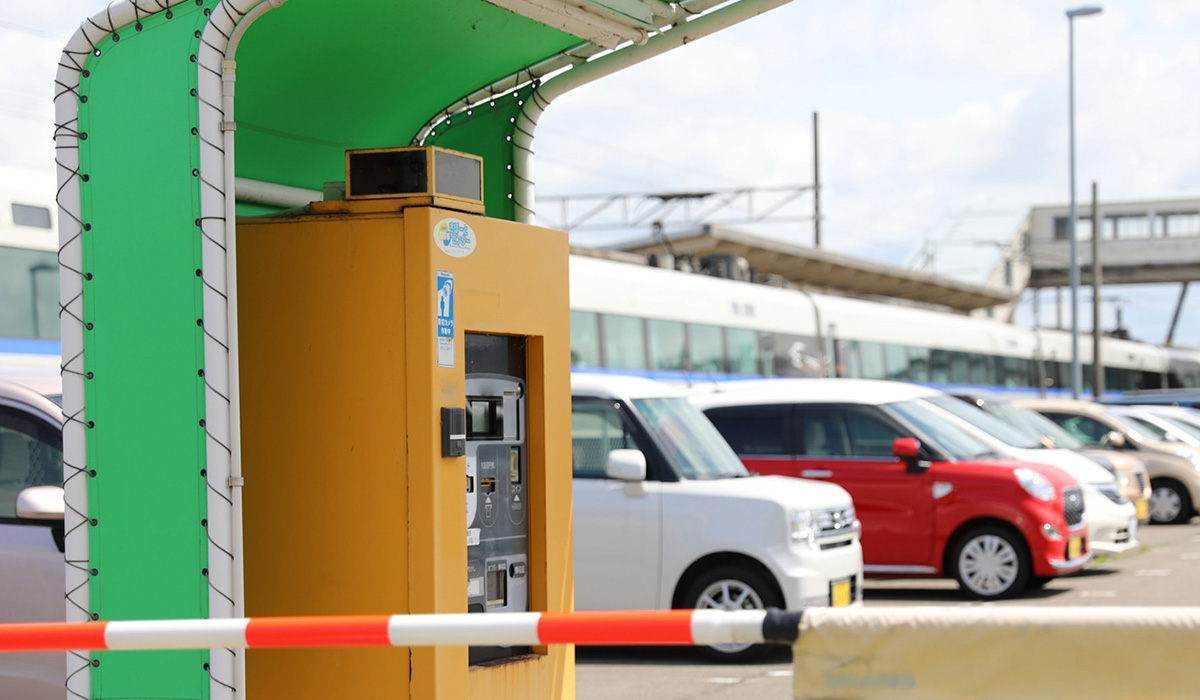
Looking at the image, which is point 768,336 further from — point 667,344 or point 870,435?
point 870,435

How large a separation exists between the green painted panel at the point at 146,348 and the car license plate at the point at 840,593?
566 cm

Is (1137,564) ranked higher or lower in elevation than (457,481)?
lower

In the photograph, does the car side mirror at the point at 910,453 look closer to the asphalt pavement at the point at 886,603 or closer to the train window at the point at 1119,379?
the asphalt pavement at the point at 886,603

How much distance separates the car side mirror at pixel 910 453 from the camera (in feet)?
38.4

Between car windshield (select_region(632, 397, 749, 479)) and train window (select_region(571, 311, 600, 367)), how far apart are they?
26.2 ft

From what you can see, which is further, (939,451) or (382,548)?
(939,451)

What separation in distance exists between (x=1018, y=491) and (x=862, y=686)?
9436 millimetres

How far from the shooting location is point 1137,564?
14852mm

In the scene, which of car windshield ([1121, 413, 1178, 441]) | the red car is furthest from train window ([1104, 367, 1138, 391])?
the red car

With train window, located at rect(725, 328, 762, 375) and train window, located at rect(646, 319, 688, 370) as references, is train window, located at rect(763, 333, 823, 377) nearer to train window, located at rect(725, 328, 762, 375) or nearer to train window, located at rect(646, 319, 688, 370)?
train window, located at rect(725, 328, 762, 375)

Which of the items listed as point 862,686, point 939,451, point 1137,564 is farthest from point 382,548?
point 1137,564

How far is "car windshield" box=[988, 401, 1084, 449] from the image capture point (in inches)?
625

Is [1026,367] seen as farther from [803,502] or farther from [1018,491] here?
[803,502]

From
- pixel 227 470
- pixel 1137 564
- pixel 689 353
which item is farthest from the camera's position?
pixel 689 353
